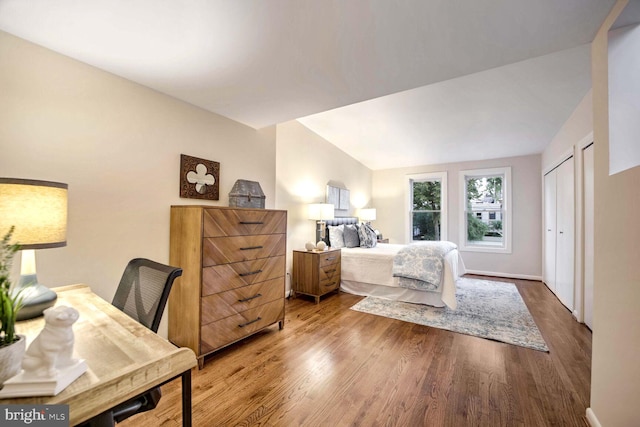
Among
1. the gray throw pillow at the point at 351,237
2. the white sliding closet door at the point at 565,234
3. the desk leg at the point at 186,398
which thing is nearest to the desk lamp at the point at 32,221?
the desk leg at the point at 186,398

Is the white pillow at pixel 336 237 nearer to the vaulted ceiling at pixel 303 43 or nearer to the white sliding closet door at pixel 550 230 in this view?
the vaulted ceiling at pixel 303 43

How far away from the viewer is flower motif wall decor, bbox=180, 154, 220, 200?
231 centimetres

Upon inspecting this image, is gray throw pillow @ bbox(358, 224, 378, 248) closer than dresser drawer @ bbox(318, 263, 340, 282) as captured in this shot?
No

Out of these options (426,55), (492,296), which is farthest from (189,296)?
(492,296)

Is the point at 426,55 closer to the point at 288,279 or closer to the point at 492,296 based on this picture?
the point at 288,279

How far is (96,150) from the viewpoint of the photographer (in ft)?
5.94

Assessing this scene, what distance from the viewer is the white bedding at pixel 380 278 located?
330 cm

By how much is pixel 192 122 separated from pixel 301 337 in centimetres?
225

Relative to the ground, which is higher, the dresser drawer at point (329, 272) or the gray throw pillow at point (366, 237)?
the gray throw pillow at point (366, 237)

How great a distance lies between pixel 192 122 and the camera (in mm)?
2385

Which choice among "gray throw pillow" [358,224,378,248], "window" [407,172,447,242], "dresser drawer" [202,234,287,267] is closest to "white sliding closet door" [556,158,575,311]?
"window" [407,172,447,242]

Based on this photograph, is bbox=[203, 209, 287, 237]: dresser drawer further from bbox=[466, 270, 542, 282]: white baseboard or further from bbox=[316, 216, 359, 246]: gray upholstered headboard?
bbox=[466, 270, 542, 282]: white baseboard

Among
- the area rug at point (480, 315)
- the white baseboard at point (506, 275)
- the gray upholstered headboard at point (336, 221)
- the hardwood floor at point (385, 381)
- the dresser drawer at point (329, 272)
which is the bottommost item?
the hardwood floor at point (385, 381)

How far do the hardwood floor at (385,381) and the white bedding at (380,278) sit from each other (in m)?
0.75
